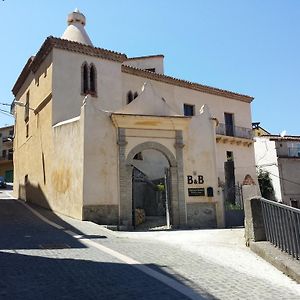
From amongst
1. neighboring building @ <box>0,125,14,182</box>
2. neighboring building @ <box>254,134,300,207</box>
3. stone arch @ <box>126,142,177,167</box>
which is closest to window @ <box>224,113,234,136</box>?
neighboring building @ <box>254,134,300,207</box>

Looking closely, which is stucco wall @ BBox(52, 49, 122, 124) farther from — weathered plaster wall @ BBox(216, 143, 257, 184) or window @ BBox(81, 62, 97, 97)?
weathered plaster wall @ BBox(216, 143, 257, 184)

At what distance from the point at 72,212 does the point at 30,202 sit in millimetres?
7937

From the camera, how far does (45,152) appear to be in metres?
21.2

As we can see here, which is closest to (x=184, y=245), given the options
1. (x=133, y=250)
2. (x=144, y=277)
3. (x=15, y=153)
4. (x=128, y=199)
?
(x=133, y=250)

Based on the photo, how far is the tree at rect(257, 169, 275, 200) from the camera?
3653 centimetres

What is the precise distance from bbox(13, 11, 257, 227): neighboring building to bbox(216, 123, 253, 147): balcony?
2748mm

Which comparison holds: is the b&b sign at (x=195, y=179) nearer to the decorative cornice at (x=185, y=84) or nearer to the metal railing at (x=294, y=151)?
the decorative cornice at (x=185, y=84)

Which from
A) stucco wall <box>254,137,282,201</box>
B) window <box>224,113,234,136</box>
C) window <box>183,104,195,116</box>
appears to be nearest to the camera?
window <box>183,104,195,116</box>

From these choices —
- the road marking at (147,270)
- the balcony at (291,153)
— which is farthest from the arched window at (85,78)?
the balcony at (291,153)

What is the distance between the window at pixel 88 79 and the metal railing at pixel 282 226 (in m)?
14.6

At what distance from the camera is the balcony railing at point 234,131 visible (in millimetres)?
32625

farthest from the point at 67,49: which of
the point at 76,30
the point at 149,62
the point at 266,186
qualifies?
the point at 266,186

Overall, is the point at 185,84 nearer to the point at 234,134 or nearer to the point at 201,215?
the point at 234,134

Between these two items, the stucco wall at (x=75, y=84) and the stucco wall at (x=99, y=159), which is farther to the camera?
the stucco wall at (x=75, y=84)
